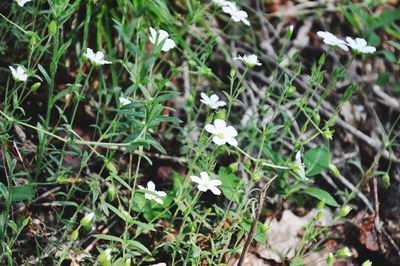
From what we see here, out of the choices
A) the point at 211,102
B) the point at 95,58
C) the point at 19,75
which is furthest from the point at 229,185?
the point at 19,75

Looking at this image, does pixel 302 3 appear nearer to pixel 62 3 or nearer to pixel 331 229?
pixel 331 229

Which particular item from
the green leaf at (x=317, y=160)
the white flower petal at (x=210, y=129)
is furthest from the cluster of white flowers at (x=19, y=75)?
the green leaf at (x=317, y=160)

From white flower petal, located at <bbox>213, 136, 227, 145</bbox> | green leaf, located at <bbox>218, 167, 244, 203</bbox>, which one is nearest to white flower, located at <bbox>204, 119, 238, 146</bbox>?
white flower petal, located at <bbox>213, 136, 227, 145</bbox>

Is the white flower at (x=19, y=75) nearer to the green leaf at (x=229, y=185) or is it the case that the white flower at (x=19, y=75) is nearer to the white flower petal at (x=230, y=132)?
→ the white flower petal at (x=230, y=132)

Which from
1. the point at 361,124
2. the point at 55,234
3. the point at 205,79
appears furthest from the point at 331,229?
the point at 55,234

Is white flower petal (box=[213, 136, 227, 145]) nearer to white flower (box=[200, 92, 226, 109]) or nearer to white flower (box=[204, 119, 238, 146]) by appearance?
white flower (box=[204, 119, 238, 146])

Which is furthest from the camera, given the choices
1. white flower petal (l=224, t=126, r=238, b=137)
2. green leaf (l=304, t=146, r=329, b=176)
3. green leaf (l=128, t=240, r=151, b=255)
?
green leaf (l=304, t=146, r=329, b=176)
